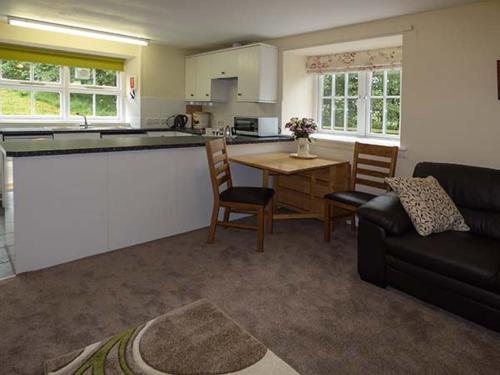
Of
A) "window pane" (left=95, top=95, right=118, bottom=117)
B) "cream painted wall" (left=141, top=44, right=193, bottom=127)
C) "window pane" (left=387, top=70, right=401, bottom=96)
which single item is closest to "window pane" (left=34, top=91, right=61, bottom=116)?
"window pane" (left=95, top=95, right=118, bottom=117)

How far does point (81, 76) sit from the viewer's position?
19.0 ft

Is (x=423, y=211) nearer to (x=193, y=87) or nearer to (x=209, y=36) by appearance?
(x=209, y=36)

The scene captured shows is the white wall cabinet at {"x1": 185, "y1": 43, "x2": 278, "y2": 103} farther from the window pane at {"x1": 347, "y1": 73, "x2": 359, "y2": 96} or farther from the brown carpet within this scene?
the brown carpet

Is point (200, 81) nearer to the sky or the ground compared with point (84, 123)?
nearer to the sky

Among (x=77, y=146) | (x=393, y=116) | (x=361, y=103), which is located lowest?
(x=77, y=146)

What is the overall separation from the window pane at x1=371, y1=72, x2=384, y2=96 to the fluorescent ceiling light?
3.03 metres

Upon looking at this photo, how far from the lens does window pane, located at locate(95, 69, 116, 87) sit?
19.7 ft

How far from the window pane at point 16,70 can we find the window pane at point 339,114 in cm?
413

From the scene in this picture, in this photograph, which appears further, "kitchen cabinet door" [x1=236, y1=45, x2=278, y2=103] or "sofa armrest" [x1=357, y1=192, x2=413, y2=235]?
"kitchen cabinet door" [x1=236, y1=45, x2=278, y2=103]

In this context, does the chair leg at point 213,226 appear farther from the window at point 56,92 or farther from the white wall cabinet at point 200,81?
the window at point 56,92

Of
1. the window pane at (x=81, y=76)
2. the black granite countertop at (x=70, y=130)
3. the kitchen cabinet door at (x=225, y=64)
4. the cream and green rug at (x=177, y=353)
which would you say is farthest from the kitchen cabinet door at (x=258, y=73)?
the cream and green rug at (x=177, y=353)

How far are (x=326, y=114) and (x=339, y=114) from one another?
0.23 m

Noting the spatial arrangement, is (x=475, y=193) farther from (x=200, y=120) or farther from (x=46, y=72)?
(x=46, y=72)

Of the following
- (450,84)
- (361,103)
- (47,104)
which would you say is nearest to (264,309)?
(450,84)
